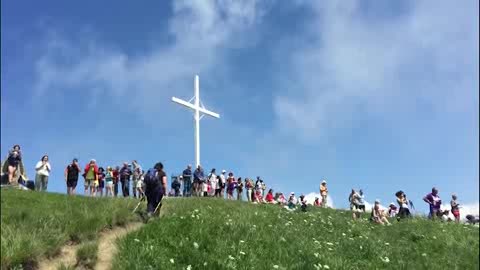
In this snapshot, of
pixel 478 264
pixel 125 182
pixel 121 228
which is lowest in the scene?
pixel 478 264

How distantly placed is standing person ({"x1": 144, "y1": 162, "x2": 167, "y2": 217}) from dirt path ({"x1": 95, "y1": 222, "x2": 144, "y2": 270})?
6.43ft

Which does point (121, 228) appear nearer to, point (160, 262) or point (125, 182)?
point (160, 262)

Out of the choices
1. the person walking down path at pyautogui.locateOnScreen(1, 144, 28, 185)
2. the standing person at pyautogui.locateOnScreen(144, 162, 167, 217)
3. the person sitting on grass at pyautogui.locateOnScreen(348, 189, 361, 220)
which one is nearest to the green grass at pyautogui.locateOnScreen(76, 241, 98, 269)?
the standing person at pyautogui.locateOnScreen(144, 162, 167, 217)

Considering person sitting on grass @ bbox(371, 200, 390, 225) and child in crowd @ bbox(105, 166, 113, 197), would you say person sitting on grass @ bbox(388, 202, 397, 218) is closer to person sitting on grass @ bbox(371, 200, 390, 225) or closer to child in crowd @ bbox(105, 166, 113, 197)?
person sitting on grass @ bbox(371, 200, 390, 225)

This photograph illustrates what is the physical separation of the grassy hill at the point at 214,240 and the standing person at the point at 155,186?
0.51 m

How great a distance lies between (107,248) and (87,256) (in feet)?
2.69

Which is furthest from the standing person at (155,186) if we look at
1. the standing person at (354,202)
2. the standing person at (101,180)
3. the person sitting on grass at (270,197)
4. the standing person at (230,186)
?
the person sitting on grass at (270,197)

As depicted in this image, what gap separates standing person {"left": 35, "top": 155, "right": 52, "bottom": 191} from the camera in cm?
2422

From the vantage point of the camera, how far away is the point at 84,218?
52.5 ft

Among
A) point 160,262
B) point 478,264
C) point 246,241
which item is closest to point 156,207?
point 246,241

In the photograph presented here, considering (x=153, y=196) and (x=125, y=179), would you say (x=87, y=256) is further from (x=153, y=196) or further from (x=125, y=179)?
(x=125, y=179)

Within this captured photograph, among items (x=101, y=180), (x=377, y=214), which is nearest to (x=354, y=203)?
(x=377, y=214)

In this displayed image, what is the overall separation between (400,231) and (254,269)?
1042cm

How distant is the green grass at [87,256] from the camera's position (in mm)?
13609
